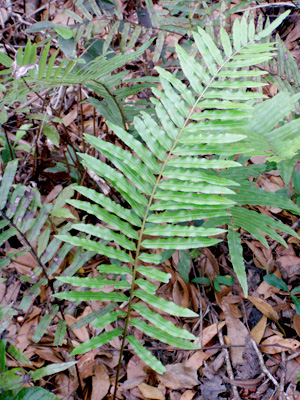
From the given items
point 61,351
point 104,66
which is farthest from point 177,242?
point 61,351

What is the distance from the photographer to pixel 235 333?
4.66 ft

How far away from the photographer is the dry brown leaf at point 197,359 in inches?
54.1

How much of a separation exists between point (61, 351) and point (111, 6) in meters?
1.61

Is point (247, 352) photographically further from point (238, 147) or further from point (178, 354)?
point (238, 147)

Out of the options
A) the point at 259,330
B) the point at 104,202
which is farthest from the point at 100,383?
the point at 104,202

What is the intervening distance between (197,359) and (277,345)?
334 mm

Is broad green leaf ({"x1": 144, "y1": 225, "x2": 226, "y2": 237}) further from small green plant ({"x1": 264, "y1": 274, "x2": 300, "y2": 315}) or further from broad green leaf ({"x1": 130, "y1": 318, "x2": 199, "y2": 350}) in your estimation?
small green plant ({"x1": 264, "y1": 274, "x2": 300, "y2": 315})

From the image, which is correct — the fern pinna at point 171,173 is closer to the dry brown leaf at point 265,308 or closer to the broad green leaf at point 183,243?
the broad green leaf at point 183,243

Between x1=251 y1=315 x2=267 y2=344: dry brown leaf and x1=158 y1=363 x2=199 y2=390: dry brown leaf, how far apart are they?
11.5 inches

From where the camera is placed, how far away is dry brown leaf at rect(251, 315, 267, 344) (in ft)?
4.63

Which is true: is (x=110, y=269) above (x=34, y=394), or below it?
above

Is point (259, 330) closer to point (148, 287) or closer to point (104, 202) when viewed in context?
point (148, 287)

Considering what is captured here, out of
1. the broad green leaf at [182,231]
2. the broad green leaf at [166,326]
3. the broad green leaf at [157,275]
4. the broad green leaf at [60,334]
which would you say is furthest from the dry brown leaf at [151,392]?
the broad green leaf at [182,231]

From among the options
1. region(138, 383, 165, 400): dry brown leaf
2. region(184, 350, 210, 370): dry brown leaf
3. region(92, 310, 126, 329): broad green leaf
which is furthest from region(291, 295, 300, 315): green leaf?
region(92, 310, 126, 329): broad green leaf
